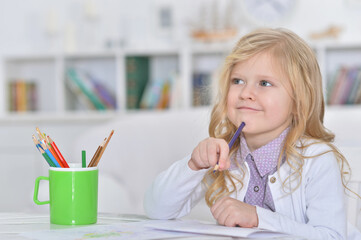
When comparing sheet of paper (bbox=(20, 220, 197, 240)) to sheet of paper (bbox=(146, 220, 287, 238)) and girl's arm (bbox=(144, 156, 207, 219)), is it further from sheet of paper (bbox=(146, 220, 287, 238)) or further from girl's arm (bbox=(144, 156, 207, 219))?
girl's arm (bbox=(144, 156, 207, 219))

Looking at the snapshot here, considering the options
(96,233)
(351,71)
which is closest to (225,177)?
(96,233)

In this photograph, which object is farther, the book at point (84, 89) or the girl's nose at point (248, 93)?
the book at point (84, 89)

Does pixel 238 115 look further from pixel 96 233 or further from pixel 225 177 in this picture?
pixel 96 233

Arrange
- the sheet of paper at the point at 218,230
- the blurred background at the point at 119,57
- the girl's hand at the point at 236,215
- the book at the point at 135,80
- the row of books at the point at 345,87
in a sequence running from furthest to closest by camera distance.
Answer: the book at the point at 135,80, the blurred background at the point at 119,57, the row of books at the point at 345,87, the girl's hand at the point at 236,215, the sheet of paper at the point at 218,230

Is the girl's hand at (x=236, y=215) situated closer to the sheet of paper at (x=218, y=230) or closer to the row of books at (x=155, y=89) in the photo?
the sheet of paper at (x=218, y=230)

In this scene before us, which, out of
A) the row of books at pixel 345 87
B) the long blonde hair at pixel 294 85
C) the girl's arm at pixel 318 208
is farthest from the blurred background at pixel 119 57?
the girl's arm at pixel 318 208

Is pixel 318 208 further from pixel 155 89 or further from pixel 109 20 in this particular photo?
pixel 109 20

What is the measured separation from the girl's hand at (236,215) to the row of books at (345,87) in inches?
96.5

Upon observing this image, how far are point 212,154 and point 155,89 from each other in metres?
2.60

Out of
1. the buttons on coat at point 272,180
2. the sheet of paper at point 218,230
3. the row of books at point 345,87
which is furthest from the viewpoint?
the row of books at point 345,87

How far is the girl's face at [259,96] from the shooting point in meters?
1.11

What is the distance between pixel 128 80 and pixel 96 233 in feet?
9.09

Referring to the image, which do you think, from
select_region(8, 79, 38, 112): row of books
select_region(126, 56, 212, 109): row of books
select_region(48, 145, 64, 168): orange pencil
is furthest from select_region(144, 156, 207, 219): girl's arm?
select_region(8, 79, 38, 112): row of books

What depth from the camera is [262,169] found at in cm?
114
